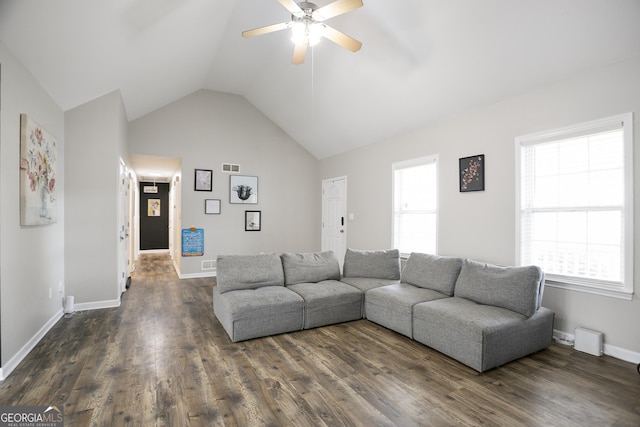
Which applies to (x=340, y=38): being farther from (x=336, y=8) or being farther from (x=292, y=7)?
(x=292, y=7)

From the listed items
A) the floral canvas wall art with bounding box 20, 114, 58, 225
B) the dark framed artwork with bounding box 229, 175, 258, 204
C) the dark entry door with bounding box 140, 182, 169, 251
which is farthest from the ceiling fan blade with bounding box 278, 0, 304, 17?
the dark entry door with bounding box 140, 182, 169, 251

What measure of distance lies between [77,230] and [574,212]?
5568mm

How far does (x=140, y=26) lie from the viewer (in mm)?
3217

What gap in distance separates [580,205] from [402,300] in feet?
6.34

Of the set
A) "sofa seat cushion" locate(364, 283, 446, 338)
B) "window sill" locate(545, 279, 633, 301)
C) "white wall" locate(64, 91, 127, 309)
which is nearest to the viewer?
"window sill" locate(545, 279, 633, 301)

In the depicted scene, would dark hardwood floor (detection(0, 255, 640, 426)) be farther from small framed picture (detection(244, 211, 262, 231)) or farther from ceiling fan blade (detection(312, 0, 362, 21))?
Result: small framed picture (detection(244, 211, 262, 231))

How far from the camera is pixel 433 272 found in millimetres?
3701

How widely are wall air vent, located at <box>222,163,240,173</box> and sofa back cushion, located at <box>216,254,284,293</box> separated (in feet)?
10.6

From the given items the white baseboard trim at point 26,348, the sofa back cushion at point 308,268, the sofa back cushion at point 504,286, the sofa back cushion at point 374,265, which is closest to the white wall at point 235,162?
the white baseboard trim at point 26,348

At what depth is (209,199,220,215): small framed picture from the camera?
639cm

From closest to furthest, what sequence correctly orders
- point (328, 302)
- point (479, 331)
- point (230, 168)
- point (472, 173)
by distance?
1. point (479, 331)
2. point (328, 302)
3. point (472, 173)
4. point (230, 168)

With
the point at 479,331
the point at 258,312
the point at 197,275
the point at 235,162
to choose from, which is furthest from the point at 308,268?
the point at 235,162

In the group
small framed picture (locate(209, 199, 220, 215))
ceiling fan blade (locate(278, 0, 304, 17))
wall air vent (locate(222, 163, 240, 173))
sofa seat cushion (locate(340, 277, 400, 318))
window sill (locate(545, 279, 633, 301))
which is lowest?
A: sofa seat cushion (locate(340, 277, 400, 318))

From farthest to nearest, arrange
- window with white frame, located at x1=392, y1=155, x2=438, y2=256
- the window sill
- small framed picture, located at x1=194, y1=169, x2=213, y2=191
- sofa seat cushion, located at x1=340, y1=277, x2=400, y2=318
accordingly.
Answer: small framed picture, located at x1=194, y1=169, x2=213, y2=191 < window with white frame, located at x1=392, y1=155, x2=438, y2=256 < sofa seat cushion, located at x1=340, y1=277, x2=400, y2=318 < the window sill
